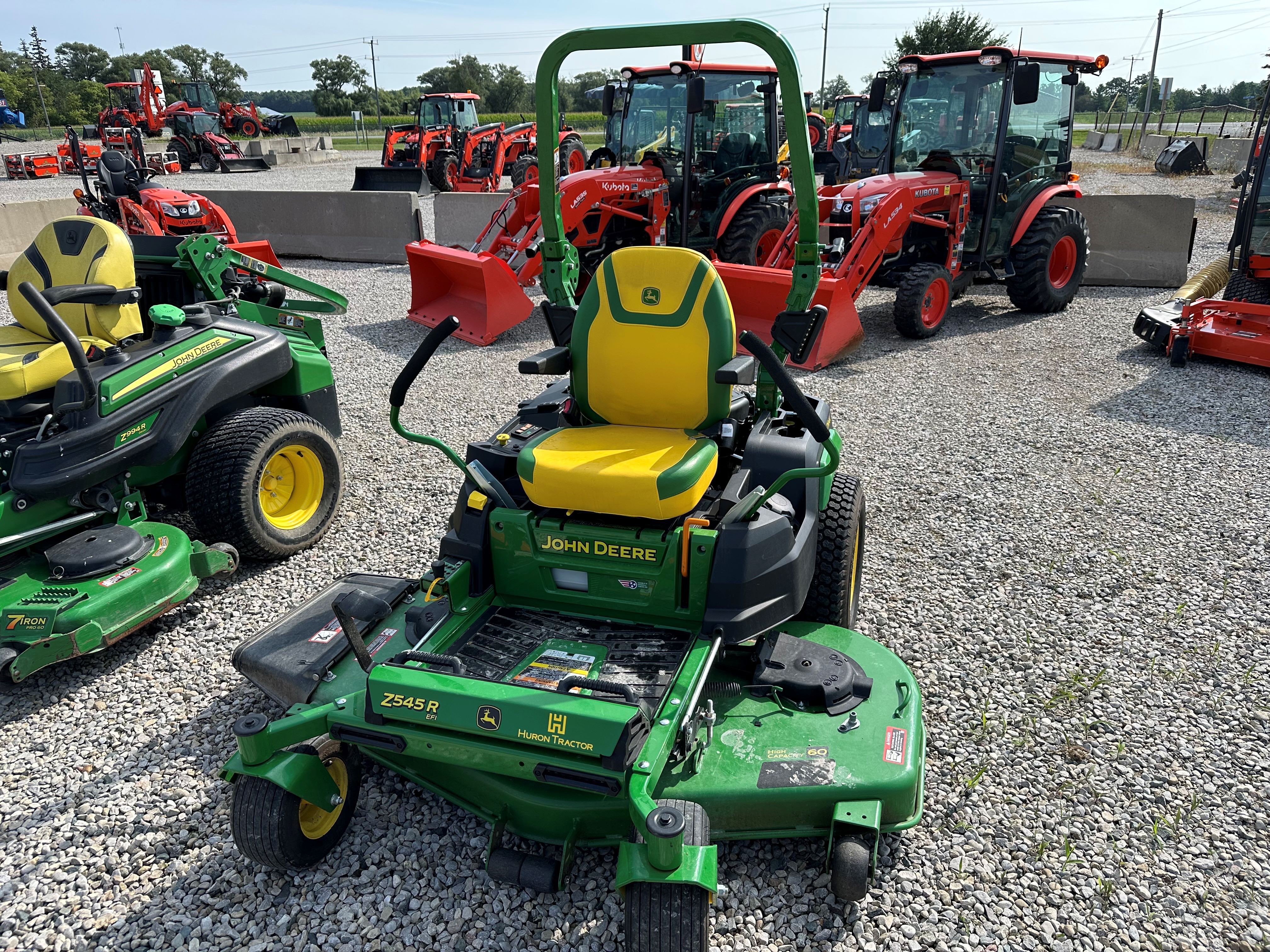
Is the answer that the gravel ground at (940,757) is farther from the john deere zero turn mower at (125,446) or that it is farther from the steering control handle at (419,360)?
the steering control handle at (419,360)

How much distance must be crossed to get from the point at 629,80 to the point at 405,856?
8313mm

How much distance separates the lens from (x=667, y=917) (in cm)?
207

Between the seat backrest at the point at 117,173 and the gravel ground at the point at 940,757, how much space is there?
5.47 metres

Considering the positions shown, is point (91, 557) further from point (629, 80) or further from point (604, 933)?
point (629, 80)

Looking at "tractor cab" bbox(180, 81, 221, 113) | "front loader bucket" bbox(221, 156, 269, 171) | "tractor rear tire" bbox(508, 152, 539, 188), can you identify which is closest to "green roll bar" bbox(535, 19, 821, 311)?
"tractor rear tire" bbox(508, 152, 539, 188)

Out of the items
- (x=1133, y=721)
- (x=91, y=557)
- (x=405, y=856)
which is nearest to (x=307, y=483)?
(x=91, y=557)

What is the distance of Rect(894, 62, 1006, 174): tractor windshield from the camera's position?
26.4 ft

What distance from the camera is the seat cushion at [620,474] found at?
2.89 m

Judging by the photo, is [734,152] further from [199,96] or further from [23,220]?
[199,96]

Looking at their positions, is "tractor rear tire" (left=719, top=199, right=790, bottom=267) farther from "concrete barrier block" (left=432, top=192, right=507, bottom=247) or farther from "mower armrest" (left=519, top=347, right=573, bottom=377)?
"mower armrest" (left=519, top=347, right=573, bottom=377)

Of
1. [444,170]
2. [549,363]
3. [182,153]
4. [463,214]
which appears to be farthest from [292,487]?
[182,153]

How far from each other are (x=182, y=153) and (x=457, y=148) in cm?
1096

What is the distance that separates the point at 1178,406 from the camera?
637 centimetres

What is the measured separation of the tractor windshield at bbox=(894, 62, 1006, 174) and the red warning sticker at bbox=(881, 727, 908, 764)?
706cm
